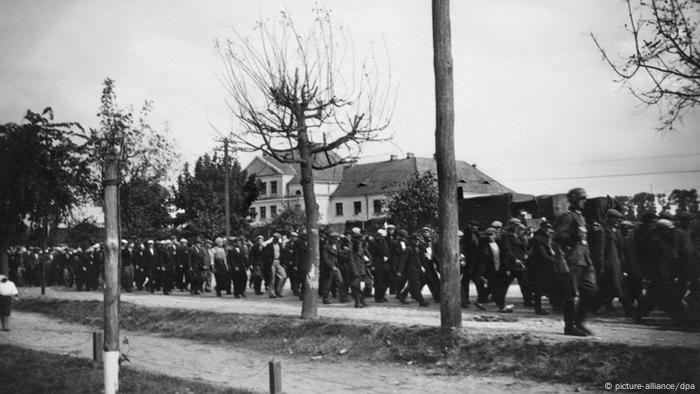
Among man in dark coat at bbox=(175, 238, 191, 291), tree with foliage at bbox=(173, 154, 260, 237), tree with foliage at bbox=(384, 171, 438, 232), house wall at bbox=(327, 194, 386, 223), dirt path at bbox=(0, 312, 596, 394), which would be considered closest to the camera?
dirt path at bbox=(0, 312, 596, 394)

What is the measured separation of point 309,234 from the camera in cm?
1223

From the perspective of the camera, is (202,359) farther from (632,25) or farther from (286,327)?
(632,25)

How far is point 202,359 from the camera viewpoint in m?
11.0

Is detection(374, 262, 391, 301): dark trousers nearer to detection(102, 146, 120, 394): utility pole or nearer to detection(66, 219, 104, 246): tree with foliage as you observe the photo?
detection(102, 146, 120, 394): utility pole

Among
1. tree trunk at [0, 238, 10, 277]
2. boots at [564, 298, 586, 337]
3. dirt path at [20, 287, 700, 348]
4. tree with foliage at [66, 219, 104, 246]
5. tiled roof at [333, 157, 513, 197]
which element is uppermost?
tiled roof at [333, 157, 513, 197]

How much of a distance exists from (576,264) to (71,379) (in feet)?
24.3

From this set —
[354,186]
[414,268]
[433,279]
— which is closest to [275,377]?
[414,268]

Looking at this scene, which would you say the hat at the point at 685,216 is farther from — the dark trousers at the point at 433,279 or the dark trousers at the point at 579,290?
the dark trousers at the point at 433,279

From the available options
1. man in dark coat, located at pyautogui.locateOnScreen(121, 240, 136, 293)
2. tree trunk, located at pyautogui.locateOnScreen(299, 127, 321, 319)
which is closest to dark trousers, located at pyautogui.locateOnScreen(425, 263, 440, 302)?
tree trunk, located at pyautogui.locateOnScreen(299, 127, 321, 319)

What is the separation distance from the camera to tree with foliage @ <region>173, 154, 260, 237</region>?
45531mm

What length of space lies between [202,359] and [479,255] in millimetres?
6478

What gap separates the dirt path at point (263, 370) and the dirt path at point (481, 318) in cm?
130

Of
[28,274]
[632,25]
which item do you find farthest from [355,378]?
[28,274]

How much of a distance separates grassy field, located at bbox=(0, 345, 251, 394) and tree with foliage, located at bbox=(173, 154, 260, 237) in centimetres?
3349
